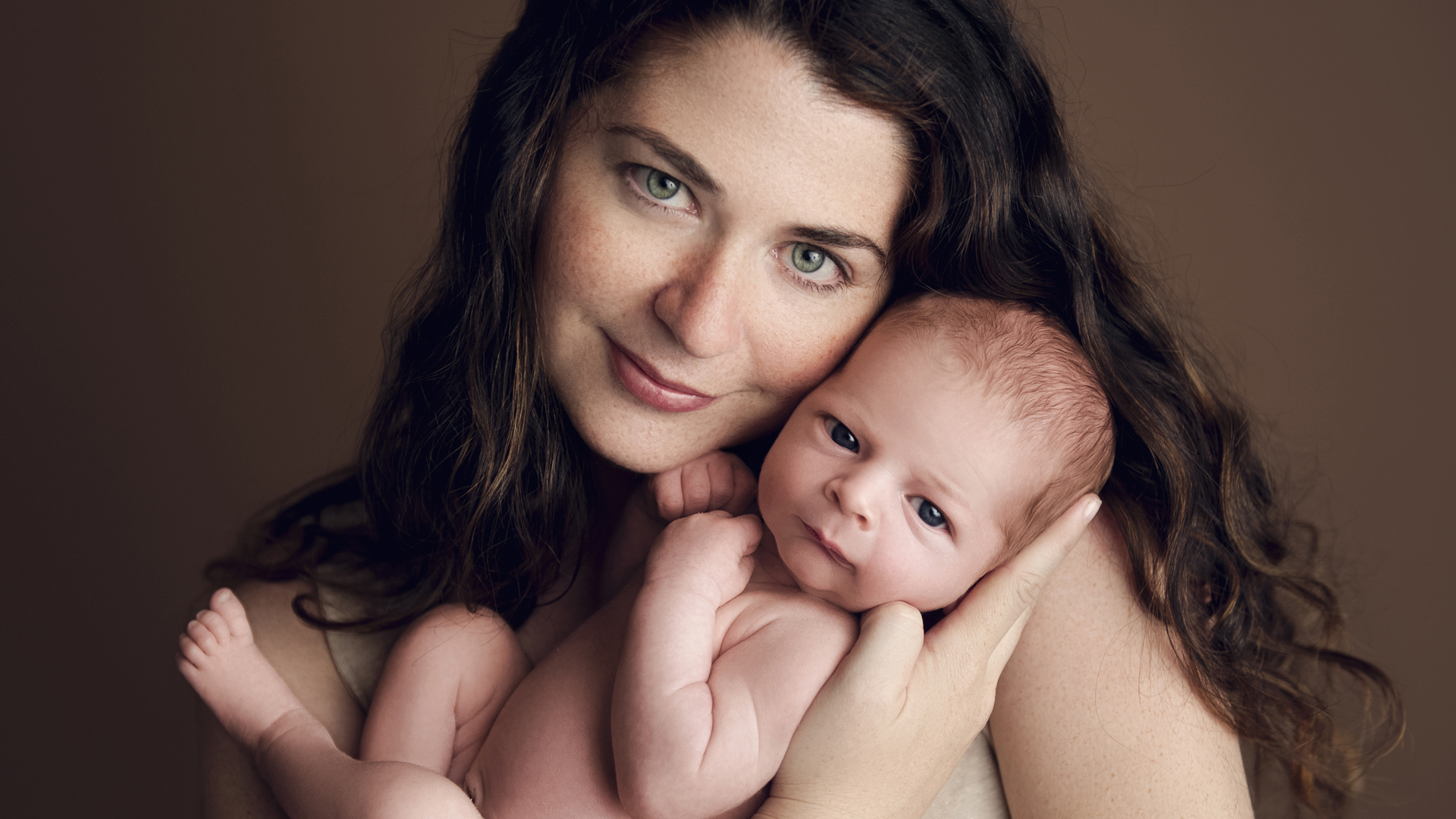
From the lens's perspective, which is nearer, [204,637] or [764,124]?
[764,124]

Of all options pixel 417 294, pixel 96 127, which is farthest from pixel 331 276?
pixel 417 294

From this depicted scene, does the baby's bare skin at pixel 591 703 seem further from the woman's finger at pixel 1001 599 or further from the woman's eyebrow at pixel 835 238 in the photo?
the woman's eyebrow at pixel 835 238

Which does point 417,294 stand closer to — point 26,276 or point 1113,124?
point 1113,124

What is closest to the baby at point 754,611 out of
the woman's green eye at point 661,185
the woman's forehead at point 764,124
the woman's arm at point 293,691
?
the woman's arm at point 293,691

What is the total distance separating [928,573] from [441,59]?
2.33m

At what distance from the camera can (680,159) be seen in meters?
1.37

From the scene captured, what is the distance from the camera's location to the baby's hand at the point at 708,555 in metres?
1.40

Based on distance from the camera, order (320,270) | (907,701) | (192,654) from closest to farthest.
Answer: (907,701), (192,654), (320,270)

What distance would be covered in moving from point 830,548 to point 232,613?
89 cm

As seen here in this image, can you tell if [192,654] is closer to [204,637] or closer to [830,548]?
[204,637]

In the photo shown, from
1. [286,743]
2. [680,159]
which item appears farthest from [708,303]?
[286,743]

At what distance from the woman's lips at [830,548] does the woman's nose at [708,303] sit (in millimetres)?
268

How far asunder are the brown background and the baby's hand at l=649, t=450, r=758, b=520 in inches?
44.7

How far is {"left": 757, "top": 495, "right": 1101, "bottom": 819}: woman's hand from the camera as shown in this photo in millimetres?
1316
